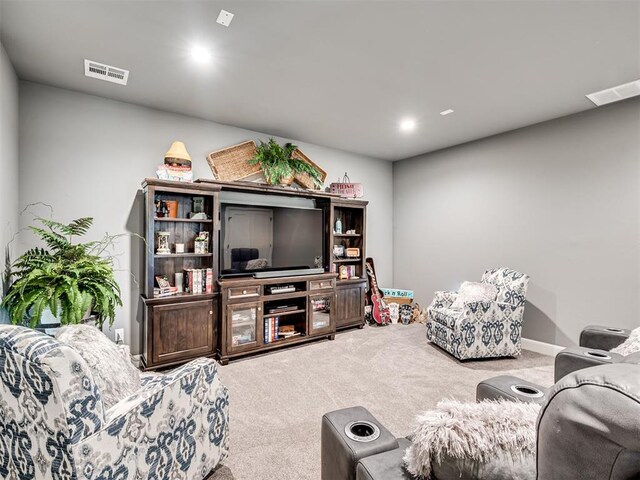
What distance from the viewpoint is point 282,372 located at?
3.04 m

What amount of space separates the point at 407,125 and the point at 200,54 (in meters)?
2.46

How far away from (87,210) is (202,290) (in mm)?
1329

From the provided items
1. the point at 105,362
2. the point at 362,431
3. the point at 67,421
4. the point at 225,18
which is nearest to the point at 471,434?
the point at 362,431

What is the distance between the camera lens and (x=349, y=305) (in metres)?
4.47

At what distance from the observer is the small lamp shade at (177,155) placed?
3158mm

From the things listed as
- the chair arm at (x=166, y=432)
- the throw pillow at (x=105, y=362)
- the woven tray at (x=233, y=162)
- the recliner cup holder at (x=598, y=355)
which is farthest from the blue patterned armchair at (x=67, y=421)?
the woven tray at (x=233, y=162)

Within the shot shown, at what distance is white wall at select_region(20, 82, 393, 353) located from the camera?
277 centimetres

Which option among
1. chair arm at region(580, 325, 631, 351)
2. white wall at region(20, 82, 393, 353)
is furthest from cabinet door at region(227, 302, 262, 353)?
chair arm at region(580, 325, 631, 351)

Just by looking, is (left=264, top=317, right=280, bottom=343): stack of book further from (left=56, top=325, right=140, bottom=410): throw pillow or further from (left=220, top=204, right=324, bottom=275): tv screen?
(left=56, top=325, right=140, bottom=410): throw pillow

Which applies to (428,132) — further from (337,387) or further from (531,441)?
(531,441)

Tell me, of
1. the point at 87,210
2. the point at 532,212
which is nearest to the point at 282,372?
the point at 87,210

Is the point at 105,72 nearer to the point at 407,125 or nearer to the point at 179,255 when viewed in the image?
the point at 179,255

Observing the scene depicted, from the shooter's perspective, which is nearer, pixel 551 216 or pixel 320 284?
pixel 551 216

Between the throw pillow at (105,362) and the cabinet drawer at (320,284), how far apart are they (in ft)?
7.78
